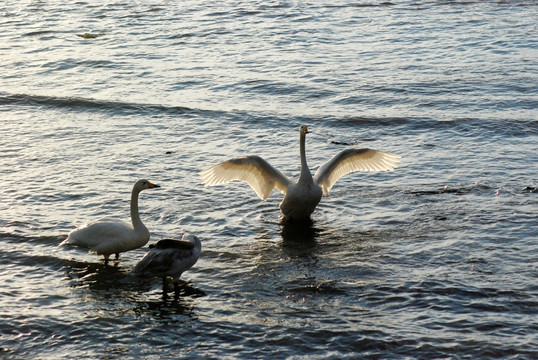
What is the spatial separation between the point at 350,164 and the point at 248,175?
5.31ft

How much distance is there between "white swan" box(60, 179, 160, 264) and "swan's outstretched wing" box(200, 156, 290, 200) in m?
2.13

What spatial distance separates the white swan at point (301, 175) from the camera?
12188 millimetres

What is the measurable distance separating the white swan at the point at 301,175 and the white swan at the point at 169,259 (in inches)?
107

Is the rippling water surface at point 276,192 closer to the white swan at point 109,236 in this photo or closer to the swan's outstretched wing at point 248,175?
the white swan at point 109,236

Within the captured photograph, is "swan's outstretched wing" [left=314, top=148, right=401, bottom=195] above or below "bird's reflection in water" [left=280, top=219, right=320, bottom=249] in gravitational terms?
above

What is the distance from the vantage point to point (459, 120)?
16.8m

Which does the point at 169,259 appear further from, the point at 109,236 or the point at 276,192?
the point at 276,192

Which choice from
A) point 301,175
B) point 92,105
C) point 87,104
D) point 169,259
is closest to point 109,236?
point 169,259

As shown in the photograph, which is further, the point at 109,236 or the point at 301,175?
the point at 301,175

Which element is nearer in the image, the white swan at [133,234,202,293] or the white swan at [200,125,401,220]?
the white swan at [133,234,202,293]

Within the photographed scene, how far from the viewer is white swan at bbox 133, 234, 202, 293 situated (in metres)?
9.62

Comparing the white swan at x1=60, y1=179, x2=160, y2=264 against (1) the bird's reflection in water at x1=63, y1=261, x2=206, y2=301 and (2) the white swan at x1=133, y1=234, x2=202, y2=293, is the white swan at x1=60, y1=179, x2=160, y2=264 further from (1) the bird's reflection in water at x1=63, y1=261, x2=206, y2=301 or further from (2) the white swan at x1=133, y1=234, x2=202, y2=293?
(2) the white swan at x1=133, y1=234, x2=202, y2=293

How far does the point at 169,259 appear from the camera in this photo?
31.6ft

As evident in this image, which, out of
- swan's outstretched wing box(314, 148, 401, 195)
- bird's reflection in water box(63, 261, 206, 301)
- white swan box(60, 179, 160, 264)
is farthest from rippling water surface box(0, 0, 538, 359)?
swan's outstretched wing box(314, 148, 401, 195)
